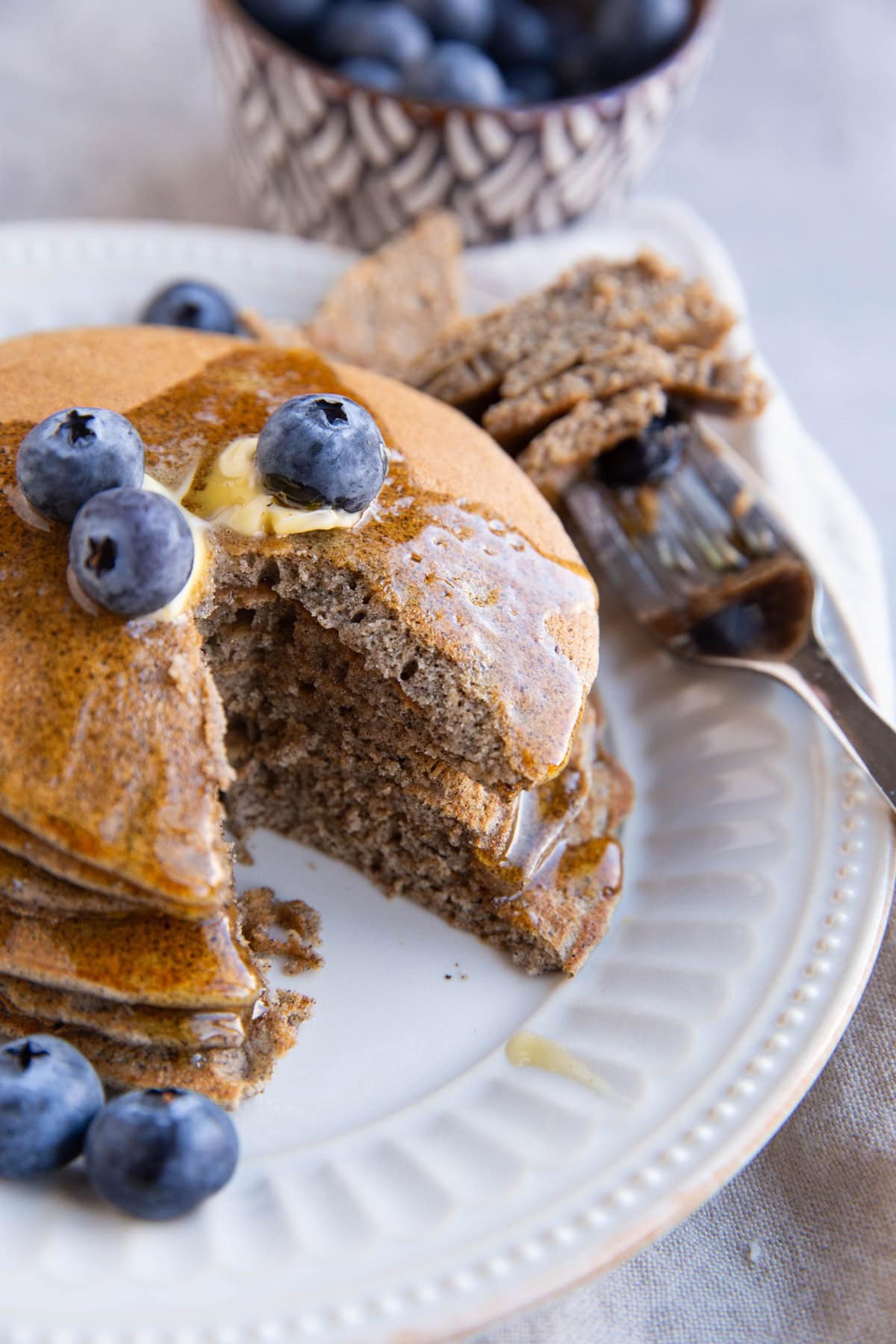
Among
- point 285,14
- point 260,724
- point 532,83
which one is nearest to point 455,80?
point 532,83

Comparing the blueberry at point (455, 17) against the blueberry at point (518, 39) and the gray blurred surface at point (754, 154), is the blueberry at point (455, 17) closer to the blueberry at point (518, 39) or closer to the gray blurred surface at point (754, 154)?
the blueberry at point (518, 39)

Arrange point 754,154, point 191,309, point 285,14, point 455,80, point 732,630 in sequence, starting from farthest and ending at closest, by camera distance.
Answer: point 754,154 < point 285,14 < point 455,80 < point 191,309 < point 732,630

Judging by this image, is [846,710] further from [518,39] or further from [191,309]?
[518,39]

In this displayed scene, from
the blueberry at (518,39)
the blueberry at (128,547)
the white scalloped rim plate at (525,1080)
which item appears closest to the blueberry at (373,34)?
the blueberry at (518,39)

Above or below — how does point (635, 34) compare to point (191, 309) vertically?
above

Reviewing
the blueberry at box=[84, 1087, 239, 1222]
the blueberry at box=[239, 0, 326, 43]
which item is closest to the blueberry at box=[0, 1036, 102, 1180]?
the blueberry at box=[84, 1087, 239, 1222]

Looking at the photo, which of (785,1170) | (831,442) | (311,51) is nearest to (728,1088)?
(785,1170)
